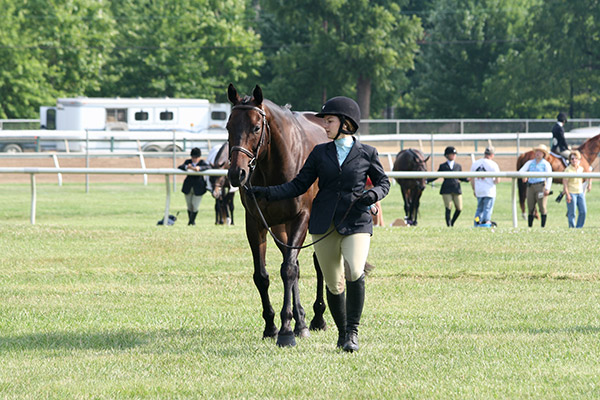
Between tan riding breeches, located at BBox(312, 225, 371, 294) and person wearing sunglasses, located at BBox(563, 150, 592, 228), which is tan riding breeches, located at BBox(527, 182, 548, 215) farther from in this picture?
tan riding breeches, located at BBox(312, 225, 371, 294)

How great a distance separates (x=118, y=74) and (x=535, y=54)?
23150 millimetres

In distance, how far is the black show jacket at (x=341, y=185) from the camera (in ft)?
22.9

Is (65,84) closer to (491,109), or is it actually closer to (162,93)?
(162,93)

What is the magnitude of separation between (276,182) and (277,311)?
5.51 feet

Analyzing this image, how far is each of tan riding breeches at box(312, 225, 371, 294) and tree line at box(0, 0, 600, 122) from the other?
150 ft

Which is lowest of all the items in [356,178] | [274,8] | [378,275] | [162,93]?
[378,275]

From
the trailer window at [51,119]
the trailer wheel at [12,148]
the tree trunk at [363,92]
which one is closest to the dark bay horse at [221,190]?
the trailer wheel at [12,148]

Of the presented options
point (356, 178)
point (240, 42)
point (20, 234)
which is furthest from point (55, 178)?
point (356, 178)

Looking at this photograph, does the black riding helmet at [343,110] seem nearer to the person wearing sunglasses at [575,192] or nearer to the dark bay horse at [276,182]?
the dark bay horse at [276,182]

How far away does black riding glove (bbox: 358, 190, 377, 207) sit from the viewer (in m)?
6.86

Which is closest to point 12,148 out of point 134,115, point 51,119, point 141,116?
point 51,119

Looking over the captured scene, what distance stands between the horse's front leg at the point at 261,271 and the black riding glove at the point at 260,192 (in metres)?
0.69

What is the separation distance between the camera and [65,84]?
54.5 metres

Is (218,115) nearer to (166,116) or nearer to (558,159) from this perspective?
(166,116)
